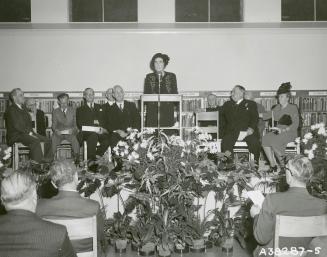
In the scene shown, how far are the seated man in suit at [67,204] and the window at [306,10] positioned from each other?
7.51 metres

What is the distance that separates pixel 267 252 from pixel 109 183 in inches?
75.9

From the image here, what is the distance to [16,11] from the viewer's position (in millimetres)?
9156

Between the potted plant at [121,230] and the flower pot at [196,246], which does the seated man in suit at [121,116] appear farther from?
the flower pot at [196,246]

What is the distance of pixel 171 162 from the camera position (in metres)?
3.84

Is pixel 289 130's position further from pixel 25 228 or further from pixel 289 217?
pixel 25 228

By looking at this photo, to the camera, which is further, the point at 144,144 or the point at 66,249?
the point at 144,144

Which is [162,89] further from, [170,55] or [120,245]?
[120,245]

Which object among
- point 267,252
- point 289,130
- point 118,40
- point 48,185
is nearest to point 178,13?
point 118,40

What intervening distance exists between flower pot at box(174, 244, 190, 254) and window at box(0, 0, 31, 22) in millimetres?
6654

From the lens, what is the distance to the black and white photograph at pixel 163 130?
2625 millimetres

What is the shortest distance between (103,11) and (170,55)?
1.81 meters

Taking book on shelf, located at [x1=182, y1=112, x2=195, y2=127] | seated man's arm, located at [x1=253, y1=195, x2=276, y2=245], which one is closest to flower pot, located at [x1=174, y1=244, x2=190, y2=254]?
seated man's arm, located at [x1=253, y1=195, x2=276, y2=245]

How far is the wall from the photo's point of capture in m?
8.67

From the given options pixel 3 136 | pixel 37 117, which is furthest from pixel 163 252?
pixel 3 136
